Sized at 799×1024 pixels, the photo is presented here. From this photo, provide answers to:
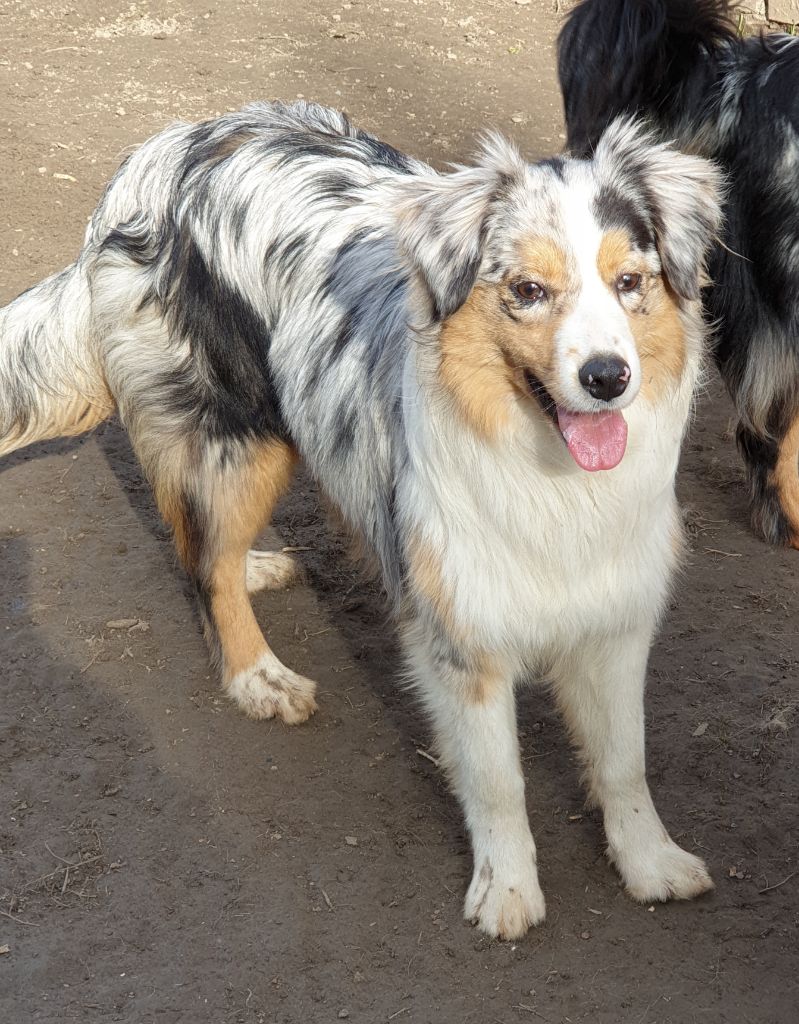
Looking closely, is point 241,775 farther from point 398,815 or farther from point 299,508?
point 299,508

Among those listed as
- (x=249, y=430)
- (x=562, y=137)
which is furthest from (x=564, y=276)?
(x=562, y=137)

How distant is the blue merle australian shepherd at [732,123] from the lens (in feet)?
13.2

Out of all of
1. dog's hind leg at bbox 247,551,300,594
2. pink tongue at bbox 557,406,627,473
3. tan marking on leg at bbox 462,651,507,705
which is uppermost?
pink tongue at bbox 557,406,627,473

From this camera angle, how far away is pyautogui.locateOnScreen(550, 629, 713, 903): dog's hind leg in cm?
317

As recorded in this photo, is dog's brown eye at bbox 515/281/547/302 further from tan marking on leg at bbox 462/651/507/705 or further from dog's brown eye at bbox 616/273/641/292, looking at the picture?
tan marking on leg at bbox 462/651/507/705

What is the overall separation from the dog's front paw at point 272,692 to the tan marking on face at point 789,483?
75.2 inches

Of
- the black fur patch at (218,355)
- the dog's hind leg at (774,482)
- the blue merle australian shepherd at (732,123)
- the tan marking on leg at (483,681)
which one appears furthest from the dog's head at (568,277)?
the dog's hind leg at (774,482)

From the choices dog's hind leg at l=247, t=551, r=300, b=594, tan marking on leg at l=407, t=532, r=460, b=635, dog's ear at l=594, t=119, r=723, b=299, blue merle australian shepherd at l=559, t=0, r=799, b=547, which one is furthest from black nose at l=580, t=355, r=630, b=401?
dog's hind leg at l=247, t=551, r=300, b=594

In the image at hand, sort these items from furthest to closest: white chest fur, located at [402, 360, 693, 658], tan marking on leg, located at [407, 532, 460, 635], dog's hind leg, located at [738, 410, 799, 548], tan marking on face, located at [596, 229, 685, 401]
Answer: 1. dog's hind leg, located at [738, 410, 799, 548]
2. tan marking on leg, located at [407, 532, 460, 635]
3. white chest fur, located at [402, 360, 693, 658]
4. tan marking on face, located at [596, 229, 685, 401]

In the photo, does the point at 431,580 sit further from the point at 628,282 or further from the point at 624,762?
the point at 628,282

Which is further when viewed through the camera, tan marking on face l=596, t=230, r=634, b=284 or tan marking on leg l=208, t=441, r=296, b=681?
tan marking on leg l=208, t=441, r=296, b=681

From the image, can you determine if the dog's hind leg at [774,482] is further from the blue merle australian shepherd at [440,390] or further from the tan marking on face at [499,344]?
the tan marking on face at [499,344]

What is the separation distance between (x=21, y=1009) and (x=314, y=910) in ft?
2.57

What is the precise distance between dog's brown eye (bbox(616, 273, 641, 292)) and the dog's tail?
196cm
